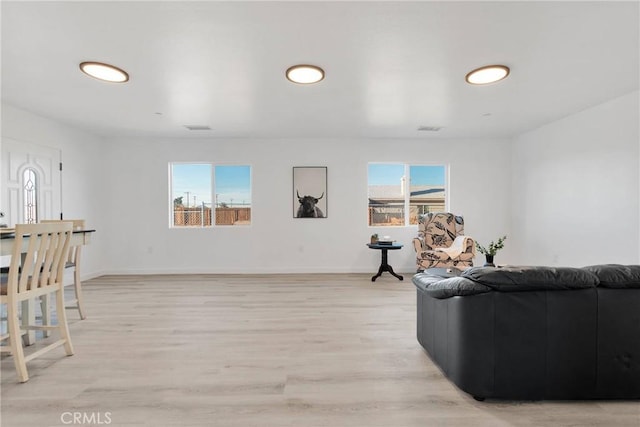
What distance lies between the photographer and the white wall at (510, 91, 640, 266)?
3.62 metres

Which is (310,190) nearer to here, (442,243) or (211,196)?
(211,196)

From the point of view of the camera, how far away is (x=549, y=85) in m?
3.26

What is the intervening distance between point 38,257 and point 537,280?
3.19 metres

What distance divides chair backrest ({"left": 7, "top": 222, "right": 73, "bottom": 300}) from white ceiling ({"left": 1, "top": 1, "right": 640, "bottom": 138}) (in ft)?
4.67

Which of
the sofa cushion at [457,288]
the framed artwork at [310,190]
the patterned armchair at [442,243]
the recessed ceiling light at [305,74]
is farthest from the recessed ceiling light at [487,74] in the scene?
the framed artwork at [310,190]

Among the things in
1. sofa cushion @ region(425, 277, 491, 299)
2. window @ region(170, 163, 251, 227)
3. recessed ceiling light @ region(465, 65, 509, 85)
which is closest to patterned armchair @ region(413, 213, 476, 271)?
recessed ceiling light @ region(465, 65, 509, 85)

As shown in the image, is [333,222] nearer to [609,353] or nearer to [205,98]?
[205,98]

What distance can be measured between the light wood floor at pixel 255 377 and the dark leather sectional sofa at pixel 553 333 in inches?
4.5

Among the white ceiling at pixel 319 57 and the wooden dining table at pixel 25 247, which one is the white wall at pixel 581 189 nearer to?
the white ceiling at pixel 319 57

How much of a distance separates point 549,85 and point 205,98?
376 centimetres

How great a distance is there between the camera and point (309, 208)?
5691 mm

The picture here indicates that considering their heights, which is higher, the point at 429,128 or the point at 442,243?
the point at 429,128

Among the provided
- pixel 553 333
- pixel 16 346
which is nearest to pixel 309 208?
pixel 16 346

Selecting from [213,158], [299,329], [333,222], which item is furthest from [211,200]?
[299,329]
